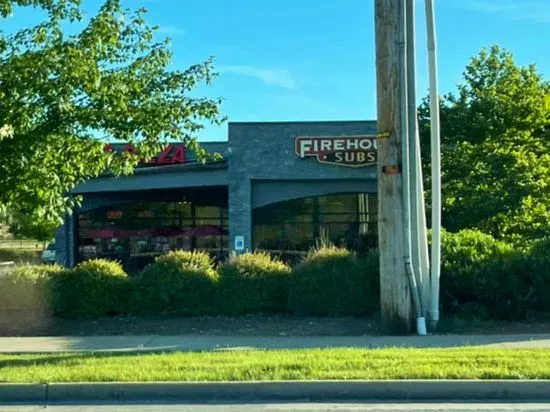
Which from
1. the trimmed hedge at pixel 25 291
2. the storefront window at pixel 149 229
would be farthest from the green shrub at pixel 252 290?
the storefront window at pixel 149 229

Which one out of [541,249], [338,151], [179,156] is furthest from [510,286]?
[179,156]

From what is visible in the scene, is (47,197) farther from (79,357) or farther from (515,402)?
(515,402)

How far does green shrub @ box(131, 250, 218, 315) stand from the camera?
14820 mm

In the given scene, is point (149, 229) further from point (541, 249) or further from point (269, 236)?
point (541, 249)

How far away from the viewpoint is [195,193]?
30.8 meters

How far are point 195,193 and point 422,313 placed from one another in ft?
62.5

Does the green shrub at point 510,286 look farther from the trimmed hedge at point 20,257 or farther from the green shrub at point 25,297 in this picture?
the trimmed hedge at point 20,257

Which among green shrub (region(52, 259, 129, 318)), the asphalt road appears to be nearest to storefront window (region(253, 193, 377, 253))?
green shrub (region(52, 259, 129, 318))

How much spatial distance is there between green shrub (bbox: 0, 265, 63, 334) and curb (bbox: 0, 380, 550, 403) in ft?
21.2

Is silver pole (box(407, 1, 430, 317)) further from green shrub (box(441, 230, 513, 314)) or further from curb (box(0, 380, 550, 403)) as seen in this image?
curb (box(0, 380, 550, 403))

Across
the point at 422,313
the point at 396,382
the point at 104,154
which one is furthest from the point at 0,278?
the point at 396,382

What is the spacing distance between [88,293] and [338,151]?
41.3 ft

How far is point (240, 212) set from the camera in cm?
2573

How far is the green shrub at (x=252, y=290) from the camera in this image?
48.6 feet
